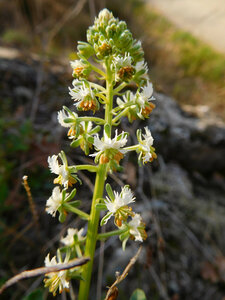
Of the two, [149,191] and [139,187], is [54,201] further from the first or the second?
[149,191]

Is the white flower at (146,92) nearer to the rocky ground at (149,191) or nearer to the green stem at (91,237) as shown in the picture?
the green stem at (91,237)

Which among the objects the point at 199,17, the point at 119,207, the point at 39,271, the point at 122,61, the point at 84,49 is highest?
the point at 199,17

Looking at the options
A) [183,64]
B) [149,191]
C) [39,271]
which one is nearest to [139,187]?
[149,191]

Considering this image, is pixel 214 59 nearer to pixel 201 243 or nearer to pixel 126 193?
pixel 201 243

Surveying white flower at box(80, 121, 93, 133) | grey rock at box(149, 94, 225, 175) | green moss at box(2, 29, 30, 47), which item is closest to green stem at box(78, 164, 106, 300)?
white flower at box(80, 121, 93, 133)

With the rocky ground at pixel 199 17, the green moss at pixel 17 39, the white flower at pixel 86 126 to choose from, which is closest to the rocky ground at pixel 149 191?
the white flower at pixel 86 126

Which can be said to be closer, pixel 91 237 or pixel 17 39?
pixel 91 237

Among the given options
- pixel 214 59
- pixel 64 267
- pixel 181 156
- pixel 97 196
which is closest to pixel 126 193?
pixel 97 196

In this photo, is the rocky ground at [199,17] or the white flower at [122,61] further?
the rocky ground at [199,17]
